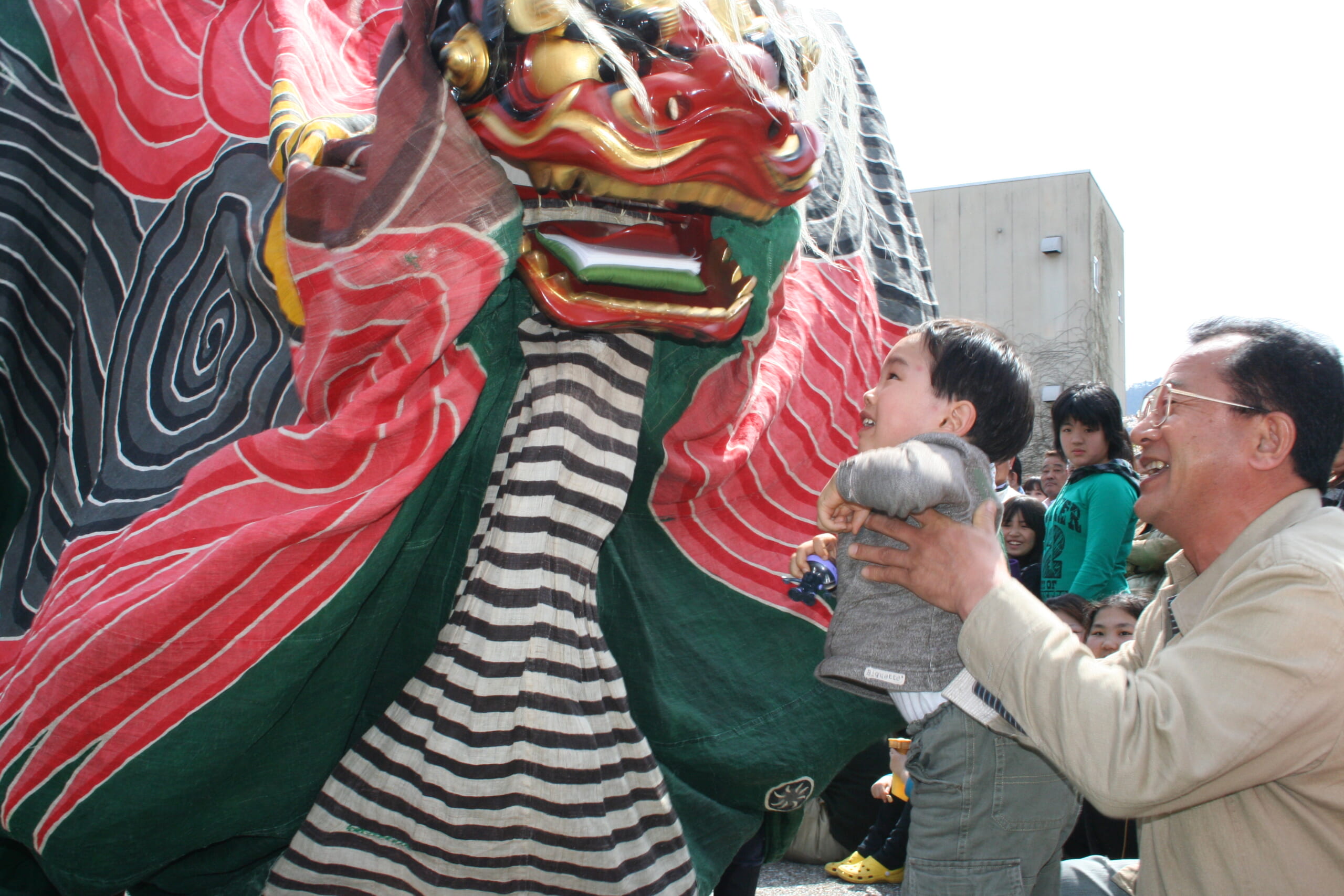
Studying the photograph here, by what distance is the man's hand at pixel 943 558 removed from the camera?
1.02m


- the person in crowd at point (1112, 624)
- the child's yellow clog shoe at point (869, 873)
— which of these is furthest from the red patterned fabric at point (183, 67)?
the child's yellow clog shoe at point (869, 873)

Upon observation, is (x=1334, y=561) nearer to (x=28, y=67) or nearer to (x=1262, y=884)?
(x=1262, y=884)

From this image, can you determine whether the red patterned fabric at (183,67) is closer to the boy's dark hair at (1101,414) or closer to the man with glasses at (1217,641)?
the man with glasses at (1217,641)

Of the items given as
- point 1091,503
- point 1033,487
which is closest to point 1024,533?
point 1091,503

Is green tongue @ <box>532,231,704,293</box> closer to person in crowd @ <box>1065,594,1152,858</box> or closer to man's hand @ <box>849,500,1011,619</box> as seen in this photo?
man's hand @ <box>849,500,1011,619</box>

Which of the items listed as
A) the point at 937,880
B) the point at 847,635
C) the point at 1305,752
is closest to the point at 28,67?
the point at 847,635

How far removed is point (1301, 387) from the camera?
96 centimetres

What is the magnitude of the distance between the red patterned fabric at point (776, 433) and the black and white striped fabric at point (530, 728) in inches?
6.4

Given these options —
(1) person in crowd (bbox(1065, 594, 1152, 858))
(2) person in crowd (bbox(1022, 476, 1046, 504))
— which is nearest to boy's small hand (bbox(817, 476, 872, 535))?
(1) person in crowd (bbox(1065, 594, 1152, 858))

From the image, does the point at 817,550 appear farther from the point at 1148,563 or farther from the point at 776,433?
the point at 1148,563

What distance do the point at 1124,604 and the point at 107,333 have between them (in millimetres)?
1773

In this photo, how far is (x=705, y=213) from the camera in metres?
1.01

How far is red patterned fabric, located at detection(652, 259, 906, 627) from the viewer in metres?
1.26

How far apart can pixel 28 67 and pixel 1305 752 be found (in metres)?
1.55
